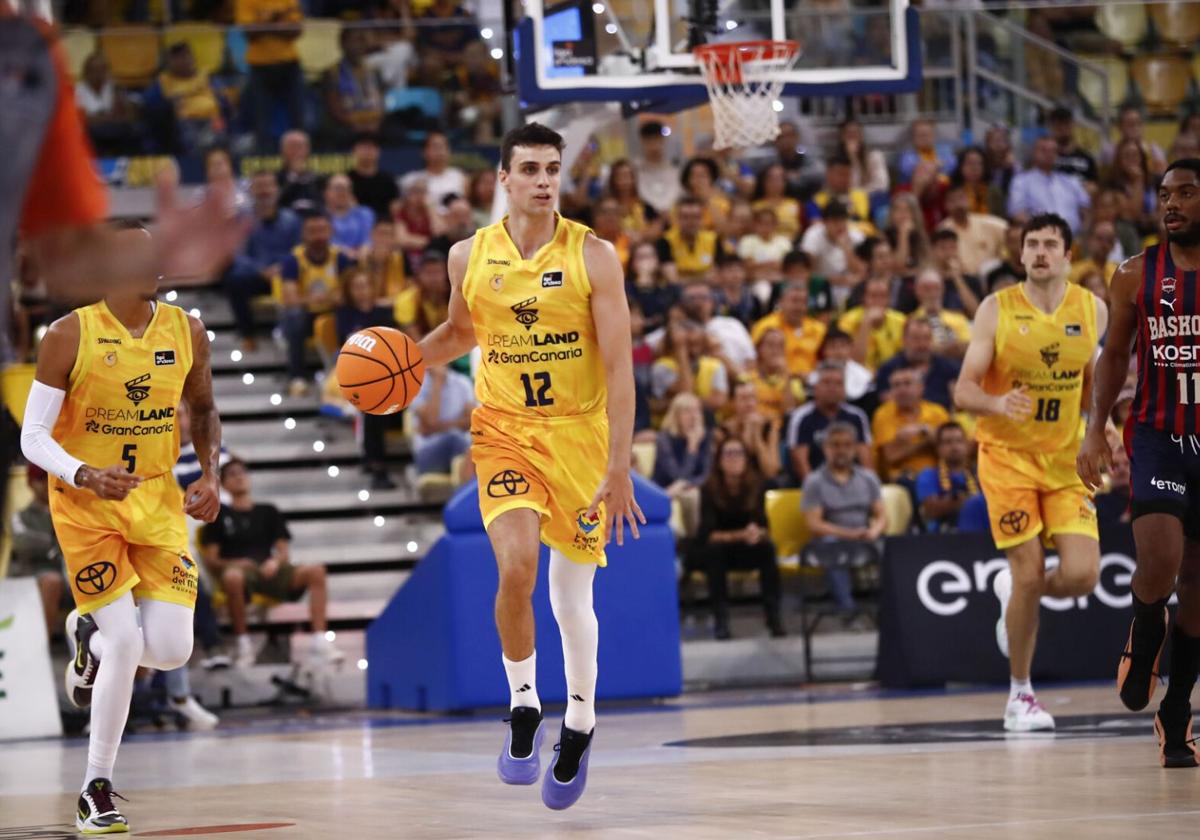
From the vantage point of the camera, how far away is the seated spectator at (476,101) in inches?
687

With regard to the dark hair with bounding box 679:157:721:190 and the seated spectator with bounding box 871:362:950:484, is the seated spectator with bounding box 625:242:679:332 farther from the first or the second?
the seated spectator with bounding box 871:362:950:484

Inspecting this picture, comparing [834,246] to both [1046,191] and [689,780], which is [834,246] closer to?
[1046,191]

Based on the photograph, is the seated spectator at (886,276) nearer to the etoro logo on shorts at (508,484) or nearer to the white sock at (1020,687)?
the white sock at (1020,687)

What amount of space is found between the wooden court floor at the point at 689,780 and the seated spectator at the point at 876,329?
4706 millimetres

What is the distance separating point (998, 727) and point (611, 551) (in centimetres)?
352

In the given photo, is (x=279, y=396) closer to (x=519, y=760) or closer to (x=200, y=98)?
(x=200, y=98)

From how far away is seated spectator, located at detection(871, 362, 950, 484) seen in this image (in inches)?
576

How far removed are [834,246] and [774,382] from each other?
231 cm

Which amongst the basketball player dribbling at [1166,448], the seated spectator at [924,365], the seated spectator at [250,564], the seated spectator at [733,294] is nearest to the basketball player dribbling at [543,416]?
the basketball player dribbling at [1166,448]

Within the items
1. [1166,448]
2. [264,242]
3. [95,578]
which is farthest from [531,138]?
[264,242]

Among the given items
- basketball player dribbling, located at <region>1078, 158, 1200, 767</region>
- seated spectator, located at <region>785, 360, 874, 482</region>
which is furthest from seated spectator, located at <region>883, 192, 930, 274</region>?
basketball player dribbling, located at <region>1078, 158, 1200, 767</region>

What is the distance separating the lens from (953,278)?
1655 centimetres

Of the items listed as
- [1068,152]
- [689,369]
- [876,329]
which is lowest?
[689,369]

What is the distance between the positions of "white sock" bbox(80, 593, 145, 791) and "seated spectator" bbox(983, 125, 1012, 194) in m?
12.9
